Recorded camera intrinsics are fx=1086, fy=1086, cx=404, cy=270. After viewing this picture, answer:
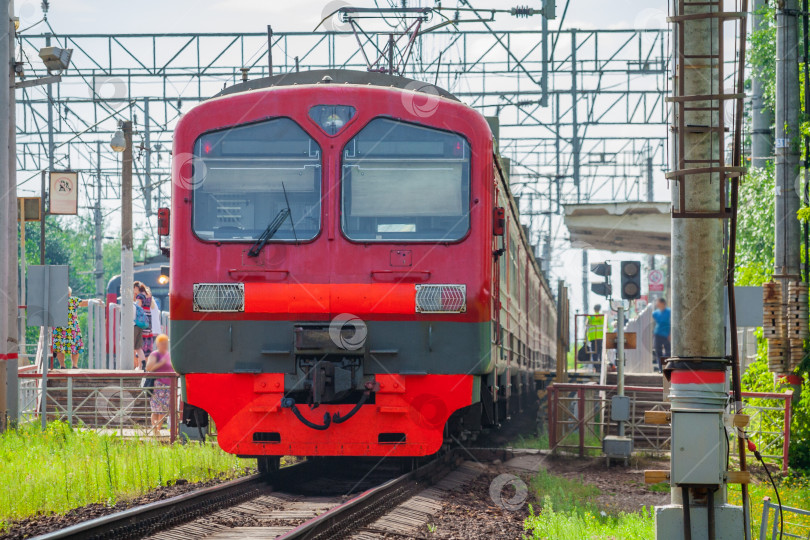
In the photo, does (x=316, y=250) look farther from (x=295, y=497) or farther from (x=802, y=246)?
(x=802, y=246)

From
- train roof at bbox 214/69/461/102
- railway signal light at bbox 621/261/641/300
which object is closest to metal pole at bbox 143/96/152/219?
railway signal light at bbox 621/261/641/300

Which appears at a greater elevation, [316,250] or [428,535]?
[316,250]

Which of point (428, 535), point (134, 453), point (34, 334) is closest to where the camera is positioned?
point (428, 535)

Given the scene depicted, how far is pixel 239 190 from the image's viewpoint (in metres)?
9.28

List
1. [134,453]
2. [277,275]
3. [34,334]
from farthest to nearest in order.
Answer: [34,334] < [134,453] < [277,275]

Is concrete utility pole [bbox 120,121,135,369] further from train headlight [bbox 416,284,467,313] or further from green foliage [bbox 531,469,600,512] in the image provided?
train headlight [bbox 416,284,467,313]

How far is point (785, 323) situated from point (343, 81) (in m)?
5.83

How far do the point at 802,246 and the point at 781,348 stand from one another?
3.85ft

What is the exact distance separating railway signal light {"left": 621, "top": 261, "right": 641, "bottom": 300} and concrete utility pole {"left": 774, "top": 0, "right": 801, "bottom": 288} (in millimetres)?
2551

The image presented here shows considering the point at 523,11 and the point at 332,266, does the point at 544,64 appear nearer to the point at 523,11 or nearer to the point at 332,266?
the point at 523,11

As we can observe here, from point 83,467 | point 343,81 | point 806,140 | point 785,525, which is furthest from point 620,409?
point 83,467

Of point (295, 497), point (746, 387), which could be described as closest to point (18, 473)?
point (295, 497)

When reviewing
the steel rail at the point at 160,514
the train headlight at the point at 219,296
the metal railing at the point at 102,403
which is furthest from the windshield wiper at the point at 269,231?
the metal railing at the point at 102,403

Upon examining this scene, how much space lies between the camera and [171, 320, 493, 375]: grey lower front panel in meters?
9.07
